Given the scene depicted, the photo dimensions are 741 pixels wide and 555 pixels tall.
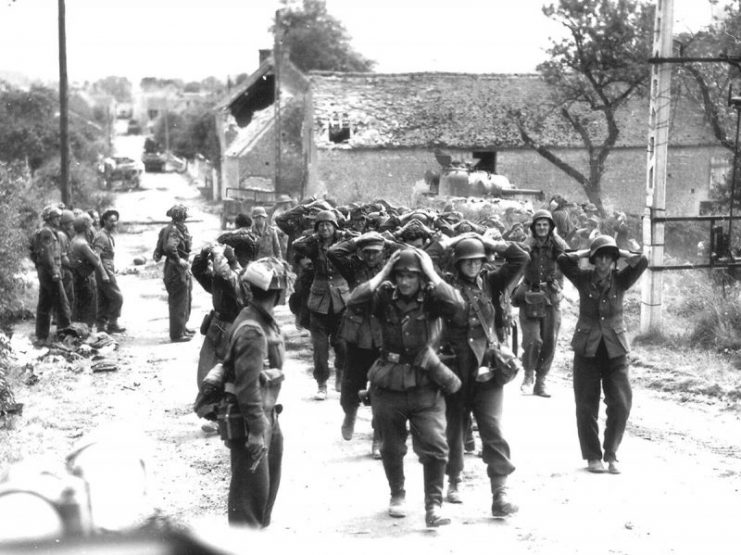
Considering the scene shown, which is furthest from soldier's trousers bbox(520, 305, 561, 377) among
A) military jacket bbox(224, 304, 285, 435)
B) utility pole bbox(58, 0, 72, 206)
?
utility pole bbox(58, 0, 72, 206)

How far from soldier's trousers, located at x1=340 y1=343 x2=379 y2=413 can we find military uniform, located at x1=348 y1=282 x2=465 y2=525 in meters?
1.86

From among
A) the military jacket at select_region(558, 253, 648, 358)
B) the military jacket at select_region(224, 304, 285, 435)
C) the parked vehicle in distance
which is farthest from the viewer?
the parked vehicle in distance

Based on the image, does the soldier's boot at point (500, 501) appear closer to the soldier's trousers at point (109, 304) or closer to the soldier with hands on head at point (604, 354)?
the soldier with hands on head at point (604, 354)

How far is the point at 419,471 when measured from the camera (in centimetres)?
895

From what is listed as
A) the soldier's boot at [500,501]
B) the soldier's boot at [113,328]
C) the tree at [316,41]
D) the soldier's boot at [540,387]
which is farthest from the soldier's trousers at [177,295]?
the tree at [316,41]

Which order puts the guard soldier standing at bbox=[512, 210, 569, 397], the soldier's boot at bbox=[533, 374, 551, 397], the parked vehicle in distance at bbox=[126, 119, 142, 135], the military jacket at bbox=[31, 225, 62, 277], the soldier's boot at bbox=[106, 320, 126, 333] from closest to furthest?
1. the guard soldier standing at bbox=[512, 210, 569, 397]
2. the soldier's boot at bbox=[533, 374, 551, 397]
3. the military jacket at bbox=[31, 225, 62, 277]
4. the soldier's boot at bbox=[106, 320, 126, 333]
5. the parked vehicle in distance at bbox=[126, 119, 142, 135]

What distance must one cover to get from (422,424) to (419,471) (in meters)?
1.70

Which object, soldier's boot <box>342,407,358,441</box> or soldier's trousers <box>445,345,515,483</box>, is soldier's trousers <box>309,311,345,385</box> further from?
soldier's trousers <box>445,345,515,483</box>

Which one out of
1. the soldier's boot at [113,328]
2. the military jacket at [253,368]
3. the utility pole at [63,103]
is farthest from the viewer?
the utility pole at [63,103]

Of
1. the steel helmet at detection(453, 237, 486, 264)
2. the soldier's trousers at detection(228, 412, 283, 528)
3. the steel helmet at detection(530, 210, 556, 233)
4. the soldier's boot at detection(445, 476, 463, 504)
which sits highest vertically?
the steel helmet at detection(530, 210, 556, 233)

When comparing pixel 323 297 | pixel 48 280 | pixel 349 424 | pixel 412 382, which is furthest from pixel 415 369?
pixel 48 280

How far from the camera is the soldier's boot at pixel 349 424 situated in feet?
31.2

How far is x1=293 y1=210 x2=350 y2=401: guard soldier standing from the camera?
36.4 ft

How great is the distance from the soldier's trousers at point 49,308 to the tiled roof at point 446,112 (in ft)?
76.5
